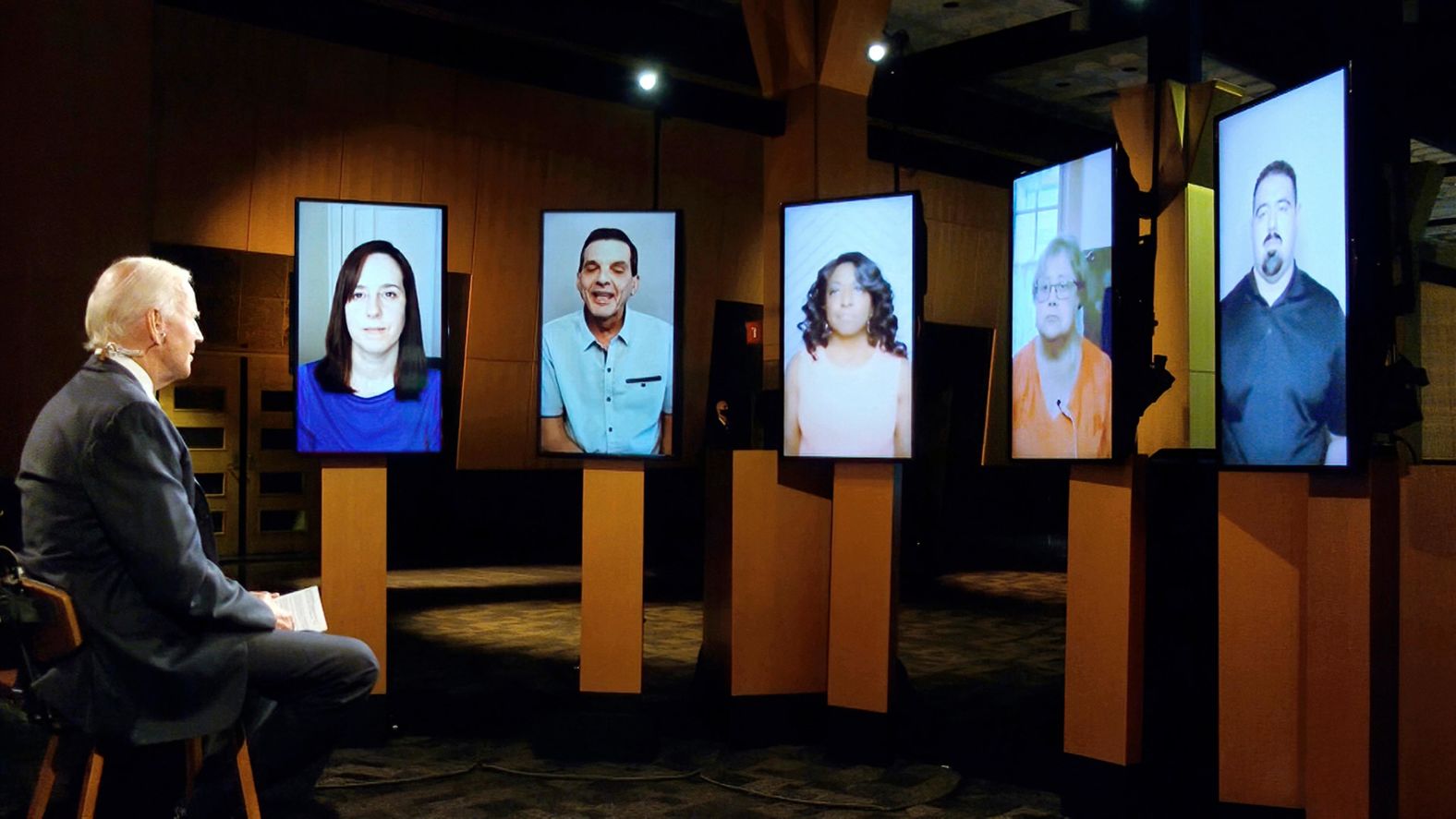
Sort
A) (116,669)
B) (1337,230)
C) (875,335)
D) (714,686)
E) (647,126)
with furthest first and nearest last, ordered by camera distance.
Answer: (647,126)
(714,686)
(875,335)
(1337,230)
(116,669)

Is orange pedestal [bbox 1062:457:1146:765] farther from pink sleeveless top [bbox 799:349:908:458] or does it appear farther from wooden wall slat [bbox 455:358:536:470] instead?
wooden wall slat [bbox 455:358:536:470]

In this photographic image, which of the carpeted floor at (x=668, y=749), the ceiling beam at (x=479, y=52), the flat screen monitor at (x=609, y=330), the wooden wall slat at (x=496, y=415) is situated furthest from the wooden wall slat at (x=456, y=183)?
the flat screen monitor at (x=609, y=330)

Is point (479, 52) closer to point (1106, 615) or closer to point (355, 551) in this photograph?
point (355, 551)

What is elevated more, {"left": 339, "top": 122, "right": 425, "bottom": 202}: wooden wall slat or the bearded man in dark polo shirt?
{"left": 339, "top": 122, "right": 425, "bottom": 202}: wooden wall slat

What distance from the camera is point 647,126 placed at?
36.0ft

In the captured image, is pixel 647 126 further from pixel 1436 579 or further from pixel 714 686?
pixel 1436 579

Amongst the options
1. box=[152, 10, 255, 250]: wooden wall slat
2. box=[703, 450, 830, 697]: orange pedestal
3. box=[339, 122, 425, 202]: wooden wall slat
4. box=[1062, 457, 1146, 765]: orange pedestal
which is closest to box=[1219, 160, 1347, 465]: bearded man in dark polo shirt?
box=[1062, 457, 1146, 765]: orange pedestal

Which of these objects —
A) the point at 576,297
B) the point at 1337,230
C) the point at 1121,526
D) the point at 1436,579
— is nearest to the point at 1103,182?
the point at 1337,230

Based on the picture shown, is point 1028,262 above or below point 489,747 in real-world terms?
above

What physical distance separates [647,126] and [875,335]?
713cm

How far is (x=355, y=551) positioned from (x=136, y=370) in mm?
1946

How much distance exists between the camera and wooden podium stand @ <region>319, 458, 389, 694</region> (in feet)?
14.5

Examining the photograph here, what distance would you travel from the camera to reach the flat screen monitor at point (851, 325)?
433 cm

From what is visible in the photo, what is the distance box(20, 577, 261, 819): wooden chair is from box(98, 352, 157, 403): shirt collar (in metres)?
0.46
